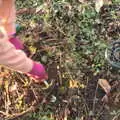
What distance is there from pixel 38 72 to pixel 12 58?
12.0 inches

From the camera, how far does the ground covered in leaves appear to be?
2381 millimetres

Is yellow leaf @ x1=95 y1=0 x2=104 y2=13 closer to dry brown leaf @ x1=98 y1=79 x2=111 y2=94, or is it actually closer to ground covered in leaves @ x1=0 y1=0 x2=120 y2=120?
ground covered in leaves @ x1=0 y1=0 x2=120 y2=120

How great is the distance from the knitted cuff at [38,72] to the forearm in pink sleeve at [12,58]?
57 millimetres

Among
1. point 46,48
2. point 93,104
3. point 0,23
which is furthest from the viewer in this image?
point 46,48

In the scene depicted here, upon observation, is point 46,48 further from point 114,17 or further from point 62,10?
point 114,17

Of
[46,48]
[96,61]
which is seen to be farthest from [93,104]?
[46,48]

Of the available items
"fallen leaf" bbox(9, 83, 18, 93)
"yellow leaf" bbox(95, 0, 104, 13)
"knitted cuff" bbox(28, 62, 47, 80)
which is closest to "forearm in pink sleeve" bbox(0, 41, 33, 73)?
"knitted cuff" bbox(28, 62, 47, 80)

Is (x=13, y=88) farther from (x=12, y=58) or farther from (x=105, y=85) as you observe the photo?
(x=105, y=85)

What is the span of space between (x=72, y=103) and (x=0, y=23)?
66cm

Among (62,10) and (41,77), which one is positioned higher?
(62,10)

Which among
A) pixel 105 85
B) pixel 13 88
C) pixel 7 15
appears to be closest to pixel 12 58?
pixel 7 15

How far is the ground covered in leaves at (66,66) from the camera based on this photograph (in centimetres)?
238

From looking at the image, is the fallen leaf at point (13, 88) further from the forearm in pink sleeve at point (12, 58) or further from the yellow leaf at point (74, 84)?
the yellow leaf at point (74, 84)

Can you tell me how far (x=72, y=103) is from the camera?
238 cm
